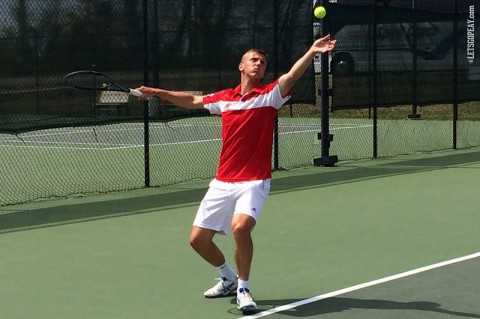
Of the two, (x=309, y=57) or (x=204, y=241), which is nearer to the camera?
(x=309, y=57)

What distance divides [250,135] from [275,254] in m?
1.72

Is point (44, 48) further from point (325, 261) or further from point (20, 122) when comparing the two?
point (325, 261)

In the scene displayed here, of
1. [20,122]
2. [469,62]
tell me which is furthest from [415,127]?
[20,122]

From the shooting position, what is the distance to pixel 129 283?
6.44 meters

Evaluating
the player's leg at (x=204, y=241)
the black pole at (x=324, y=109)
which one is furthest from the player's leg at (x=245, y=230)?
the black pole at (x=324, y=109)

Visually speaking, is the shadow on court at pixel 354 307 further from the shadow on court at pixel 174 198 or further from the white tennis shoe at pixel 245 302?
the shadow on court at pixel 174 198

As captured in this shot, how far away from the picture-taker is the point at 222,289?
6047 millimetres

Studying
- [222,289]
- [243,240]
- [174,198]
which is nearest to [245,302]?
[243,240]

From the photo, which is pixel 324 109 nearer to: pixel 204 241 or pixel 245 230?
pixel 204 241

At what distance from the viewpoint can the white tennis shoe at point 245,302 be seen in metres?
5.59

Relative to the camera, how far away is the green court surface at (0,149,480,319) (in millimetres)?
5848

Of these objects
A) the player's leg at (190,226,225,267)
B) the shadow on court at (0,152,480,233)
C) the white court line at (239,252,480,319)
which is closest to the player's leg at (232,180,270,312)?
the white court line at (239,252,480,319)

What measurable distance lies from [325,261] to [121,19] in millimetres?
4695

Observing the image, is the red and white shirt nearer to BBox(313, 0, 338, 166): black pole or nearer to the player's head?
the player's head
